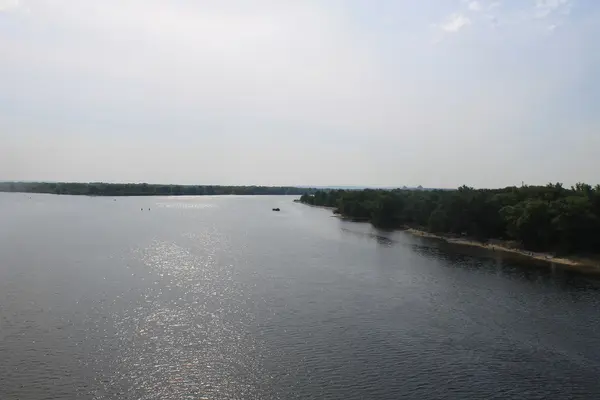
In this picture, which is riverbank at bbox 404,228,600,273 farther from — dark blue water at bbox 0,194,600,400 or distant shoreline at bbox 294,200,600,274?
dark blue water at bbox 0,194,600,400

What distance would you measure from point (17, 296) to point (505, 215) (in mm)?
46597

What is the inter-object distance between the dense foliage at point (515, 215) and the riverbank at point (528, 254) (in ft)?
4.04

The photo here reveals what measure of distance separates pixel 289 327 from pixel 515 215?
115ft

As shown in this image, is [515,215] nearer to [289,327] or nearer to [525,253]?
[525,253]

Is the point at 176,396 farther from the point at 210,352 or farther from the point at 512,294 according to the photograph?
the point at 512,294

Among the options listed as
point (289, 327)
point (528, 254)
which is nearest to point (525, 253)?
point (528, 254)

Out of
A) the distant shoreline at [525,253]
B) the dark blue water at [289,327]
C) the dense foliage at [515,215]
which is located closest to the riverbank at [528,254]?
the distant shoreline at [525,253]

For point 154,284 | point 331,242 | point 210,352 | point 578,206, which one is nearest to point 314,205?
point 331,242

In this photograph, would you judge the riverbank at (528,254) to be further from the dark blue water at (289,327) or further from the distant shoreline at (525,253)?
the dark blue water at (289,327)

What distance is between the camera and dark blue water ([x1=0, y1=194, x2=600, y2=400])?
1727 centimetres

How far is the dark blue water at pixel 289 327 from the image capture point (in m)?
17.3

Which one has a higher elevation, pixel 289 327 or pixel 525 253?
pixel 525 253

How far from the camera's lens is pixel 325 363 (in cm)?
1898

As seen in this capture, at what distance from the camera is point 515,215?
48875mm
